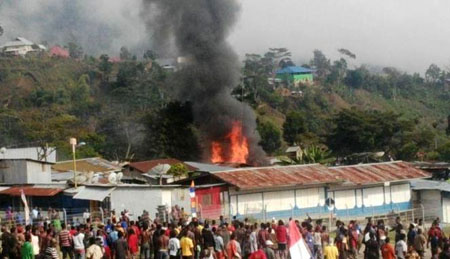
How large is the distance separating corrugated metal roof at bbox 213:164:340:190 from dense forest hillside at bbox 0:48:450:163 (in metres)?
14.2

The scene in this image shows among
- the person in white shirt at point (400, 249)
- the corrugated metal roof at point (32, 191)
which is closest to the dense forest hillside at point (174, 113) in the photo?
the corrugated metal roof at point (32, 191)

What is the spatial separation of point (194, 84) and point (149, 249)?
5564cm

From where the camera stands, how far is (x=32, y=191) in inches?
1870

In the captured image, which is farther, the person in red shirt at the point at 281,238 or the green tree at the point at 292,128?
the green tree at the point at 292,128

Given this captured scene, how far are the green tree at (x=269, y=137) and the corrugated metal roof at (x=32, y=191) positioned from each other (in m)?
49.6

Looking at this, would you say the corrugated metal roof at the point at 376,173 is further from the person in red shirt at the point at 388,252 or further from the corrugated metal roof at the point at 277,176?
the person in red shirt at the point at 388,252

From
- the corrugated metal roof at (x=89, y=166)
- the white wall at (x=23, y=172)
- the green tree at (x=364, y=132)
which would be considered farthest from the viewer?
the green tree at (x=364, y=132)

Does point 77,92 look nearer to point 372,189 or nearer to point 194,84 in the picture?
point 194,84

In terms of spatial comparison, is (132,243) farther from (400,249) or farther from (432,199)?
(432,199)

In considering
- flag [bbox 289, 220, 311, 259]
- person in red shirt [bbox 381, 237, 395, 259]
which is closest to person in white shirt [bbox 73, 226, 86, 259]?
flag [bbox 289, 220, 311, 259]

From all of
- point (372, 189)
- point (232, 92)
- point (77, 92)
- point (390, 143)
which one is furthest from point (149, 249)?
point (77, 92)

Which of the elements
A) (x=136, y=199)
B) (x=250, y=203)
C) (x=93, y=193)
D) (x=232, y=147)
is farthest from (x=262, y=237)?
(x=232, y=147)

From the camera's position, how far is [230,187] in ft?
150

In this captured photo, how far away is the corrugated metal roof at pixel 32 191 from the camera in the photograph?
152 ft
